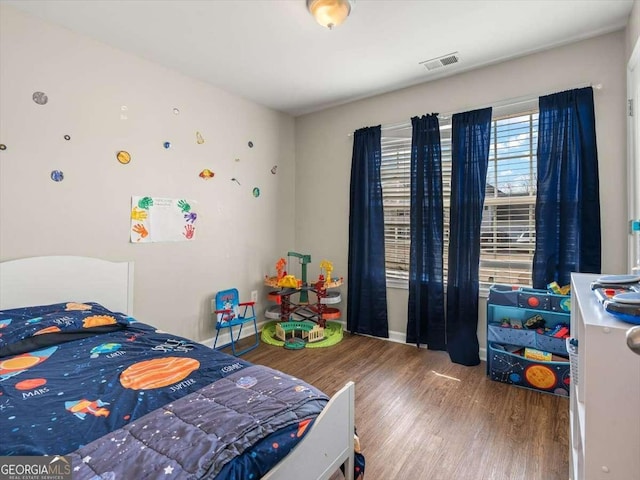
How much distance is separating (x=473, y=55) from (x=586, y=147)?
106 centimetres

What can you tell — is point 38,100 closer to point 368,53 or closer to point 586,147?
point 368,53

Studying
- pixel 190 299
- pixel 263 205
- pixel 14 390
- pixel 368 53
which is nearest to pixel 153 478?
pixel 14 390

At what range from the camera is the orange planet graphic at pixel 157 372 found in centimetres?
128

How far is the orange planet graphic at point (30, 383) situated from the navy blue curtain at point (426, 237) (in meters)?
2.62

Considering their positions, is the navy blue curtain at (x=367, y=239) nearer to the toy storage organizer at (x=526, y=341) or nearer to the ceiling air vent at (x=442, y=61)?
the ceiling air vent at (x=442, y=61)

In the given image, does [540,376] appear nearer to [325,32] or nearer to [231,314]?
[231,314]

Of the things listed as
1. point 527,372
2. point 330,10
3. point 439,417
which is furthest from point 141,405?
point 527,372

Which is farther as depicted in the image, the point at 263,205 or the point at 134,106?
the point at 263,205

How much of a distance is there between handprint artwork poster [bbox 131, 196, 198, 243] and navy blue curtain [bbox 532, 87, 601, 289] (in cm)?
281

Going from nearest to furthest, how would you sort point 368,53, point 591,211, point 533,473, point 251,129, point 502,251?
point 533,473
point 591,211
point 368,53
point 502,251
point 251,129

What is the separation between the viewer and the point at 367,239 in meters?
3.33

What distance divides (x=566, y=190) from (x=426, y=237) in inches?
41.6

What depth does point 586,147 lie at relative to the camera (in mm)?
2314

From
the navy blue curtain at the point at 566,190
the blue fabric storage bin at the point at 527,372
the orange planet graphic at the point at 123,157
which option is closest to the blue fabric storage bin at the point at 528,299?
the navy blue curtain at the point at 566,190
